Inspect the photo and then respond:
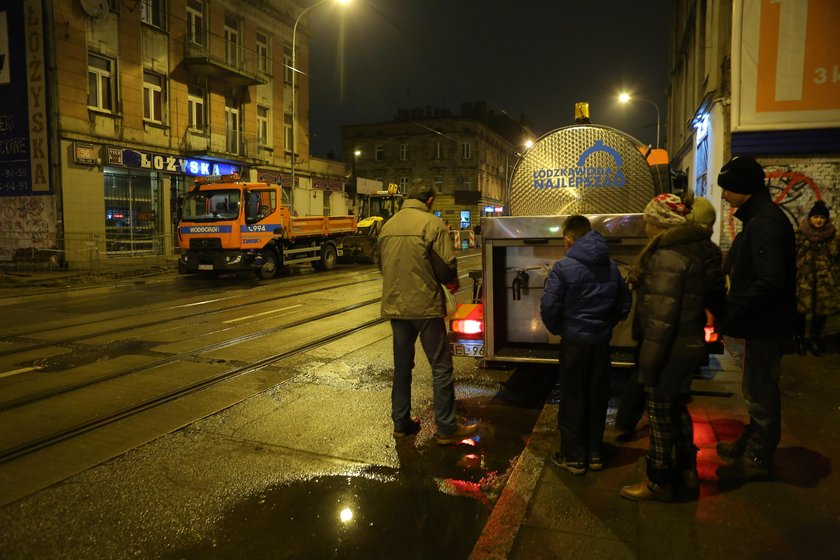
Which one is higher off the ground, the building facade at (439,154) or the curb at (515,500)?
the building facade at (439,154)

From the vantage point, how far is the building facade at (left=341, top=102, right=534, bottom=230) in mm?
58094

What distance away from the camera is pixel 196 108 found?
2619 cm

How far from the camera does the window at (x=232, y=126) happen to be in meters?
27.5

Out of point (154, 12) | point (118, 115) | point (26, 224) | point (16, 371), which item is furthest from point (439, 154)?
point (16, 371)

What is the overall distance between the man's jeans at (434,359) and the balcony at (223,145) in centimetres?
2311

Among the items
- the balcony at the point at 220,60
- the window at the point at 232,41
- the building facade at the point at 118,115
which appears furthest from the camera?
the window at the point at 232,41

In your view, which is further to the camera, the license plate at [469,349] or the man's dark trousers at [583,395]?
the license plate at [469,349]

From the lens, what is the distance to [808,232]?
7023mm

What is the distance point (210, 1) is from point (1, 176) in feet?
37.5

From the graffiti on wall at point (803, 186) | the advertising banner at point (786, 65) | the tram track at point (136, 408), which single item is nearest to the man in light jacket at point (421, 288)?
the tram track at point (136, 408)

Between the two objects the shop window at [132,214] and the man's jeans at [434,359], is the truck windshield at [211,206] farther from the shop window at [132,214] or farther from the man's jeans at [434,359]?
the man's jeans at [434,359]

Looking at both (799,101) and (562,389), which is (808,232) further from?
(562,389)

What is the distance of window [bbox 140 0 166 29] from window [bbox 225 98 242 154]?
14.7 feet

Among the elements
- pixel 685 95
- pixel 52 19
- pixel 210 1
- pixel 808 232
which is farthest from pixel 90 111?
pixel 808 232
